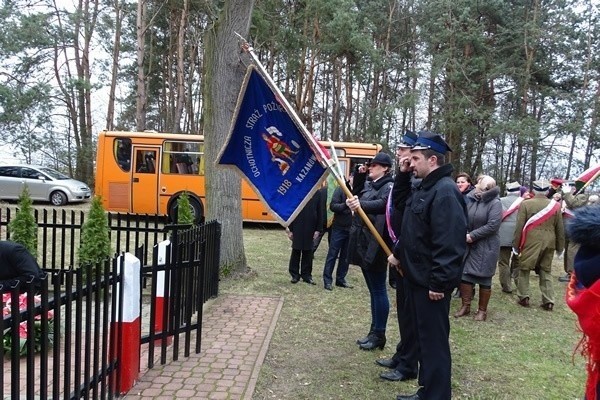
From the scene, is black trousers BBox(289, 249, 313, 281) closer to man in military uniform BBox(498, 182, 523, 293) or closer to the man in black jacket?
man in military uniform BBox(498, 182, 523, 293)

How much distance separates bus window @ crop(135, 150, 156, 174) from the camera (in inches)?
590

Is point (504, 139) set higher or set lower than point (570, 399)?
higher

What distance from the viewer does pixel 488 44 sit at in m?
24.3

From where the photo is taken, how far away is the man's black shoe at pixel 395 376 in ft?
14.3

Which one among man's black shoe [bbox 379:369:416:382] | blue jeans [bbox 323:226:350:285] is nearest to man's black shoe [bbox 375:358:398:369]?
man's black shoe [bbox 379:369:416:382]

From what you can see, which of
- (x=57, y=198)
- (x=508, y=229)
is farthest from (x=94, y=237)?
(x=57, y=198)

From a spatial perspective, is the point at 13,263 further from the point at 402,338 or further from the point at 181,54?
the point at 181,54

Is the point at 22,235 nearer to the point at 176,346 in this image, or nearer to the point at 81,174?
the point at 176,346

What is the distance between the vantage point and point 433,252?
11.6 feet

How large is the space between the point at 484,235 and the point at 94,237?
521 centimetres

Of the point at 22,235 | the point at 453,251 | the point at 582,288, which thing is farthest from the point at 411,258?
the point at 22,235

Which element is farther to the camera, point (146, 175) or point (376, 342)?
point (146, 175)

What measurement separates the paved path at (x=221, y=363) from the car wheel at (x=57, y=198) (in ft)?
49.7

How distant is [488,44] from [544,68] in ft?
9.49
